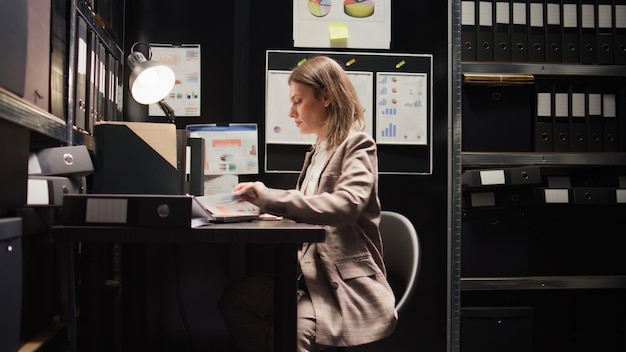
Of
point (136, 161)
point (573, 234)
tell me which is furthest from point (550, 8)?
point (136, 161)

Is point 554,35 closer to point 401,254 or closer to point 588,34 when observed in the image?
point 588,34

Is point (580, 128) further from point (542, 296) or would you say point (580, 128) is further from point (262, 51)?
point (262, 51)

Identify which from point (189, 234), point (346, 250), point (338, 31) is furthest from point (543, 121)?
point (189, 234)

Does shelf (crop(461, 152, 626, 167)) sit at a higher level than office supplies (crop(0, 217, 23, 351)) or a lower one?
higher

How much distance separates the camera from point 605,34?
2439mm

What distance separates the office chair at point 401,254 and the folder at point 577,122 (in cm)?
104

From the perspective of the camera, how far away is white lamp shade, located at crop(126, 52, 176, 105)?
180 centimetres

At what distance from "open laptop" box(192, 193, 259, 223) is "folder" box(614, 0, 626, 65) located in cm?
184

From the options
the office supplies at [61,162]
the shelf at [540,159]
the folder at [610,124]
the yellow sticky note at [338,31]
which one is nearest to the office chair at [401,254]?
the shelf at [540,159]

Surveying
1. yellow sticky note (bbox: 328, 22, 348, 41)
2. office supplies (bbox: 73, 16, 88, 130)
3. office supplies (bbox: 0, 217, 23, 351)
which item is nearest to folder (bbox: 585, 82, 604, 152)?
yellow sticky note (bbox: 328, 22, 348, 41)

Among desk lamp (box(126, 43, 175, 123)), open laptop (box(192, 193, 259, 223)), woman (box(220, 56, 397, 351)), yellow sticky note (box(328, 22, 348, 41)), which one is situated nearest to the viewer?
open laptop (box(192, 193, 259, 223))

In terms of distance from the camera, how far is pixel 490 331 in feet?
7.63

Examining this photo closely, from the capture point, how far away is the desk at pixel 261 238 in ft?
3.33

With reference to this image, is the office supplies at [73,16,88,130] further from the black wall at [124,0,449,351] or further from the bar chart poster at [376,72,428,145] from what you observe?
the bar chart poster at [376,72,428,145]
